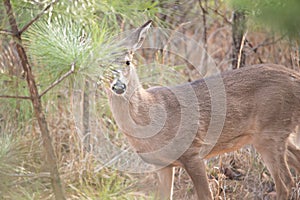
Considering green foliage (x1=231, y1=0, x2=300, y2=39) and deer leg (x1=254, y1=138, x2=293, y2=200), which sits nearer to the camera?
green foliage (x1=231, y1=0, x2=300, y2=39)

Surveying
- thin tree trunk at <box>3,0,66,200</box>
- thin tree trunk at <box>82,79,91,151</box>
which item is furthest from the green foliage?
thin tree trunk at <box>82,79,91,151</box>

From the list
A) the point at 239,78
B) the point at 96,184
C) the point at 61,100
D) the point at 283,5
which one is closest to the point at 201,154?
the point at 239,78

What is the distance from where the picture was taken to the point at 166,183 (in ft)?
14.9

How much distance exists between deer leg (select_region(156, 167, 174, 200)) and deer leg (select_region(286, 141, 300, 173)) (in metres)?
0.92

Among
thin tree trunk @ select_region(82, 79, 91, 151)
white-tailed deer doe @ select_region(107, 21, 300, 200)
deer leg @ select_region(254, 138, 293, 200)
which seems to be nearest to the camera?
white-tailed deer doe @ select_region(107, 21, 300, 200)

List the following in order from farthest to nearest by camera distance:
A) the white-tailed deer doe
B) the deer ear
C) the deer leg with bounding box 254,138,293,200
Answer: the deer leg with bounding box 254,138,293,200
the white-tailed deer doe
the deer ear

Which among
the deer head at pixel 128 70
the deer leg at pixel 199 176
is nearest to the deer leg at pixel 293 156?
the deer leg at pixel 199 176

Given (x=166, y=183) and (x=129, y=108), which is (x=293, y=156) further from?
(x=129, y=108)

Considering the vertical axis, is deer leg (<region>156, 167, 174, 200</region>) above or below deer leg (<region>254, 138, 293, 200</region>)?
below

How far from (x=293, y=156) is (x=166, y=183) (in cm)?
102

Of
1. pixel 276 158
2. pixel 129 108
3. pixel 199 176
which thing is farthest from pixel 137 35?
pixel 276 158

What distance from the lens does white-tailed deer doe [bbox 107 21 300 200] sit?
A: 13.9 ft

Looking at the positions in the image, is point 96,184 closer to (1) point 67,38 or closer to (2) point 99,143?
(2) point 99,143

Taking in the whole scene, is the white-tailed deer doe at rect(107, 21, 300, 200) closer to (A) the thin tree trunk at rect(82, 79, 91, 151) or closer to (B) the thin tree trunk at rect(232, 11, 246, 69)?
(A) the thin tree trunk at rect(82, 79, 91, 151)
